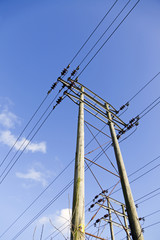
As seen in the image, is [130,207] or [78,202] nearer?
[78,202]

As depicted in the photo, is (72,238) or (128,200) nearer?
(72,238)

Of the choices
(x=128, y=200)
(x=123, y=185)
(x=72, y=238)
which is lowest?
(x=72, y=238)

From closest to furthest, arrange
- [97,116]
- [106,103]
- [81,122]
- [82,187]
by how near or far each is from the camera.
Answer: [82,187] < [81,122] < [97,116] < [106,103]

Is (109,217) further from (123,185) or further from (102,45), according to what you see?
(102,45)

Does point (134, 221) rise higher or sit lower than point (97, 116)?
lower

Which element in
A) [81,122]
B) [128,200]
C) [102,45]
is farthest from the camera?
[102,45]

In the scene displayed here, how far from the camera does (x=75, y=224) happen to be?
225cm

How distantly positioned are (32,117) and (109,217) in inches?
452

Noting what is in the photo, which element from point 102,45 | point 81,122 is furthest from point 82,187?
point 102,45

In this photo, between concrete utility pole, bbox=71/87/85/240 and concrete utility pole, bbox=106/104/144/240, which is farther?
concrete utility pole, bbox=106/104/144/240

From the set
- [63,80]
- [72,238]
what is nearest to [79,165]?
[72,238]

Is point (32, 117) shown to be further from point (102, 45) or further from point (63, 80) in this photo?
point (102, 45)

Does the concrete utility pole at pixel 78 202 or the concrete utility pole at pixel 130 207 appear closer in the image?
the concrete utility pole at pixel 78 202

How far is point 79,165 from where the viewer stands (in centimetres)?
316
